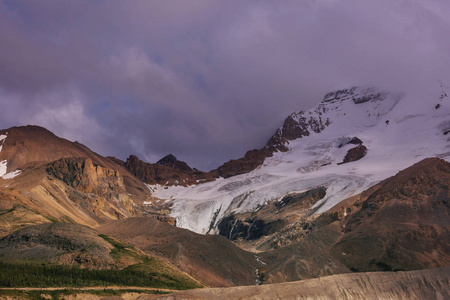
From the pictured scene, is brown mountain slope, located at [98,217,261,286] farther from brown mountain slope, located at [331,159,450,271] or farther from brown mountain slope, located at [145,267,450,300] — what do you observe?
brown mountain slope, located at [145,267,450,300]

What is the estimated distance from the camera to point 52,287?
54.0 m

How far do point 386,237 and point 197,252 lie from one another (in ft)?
137

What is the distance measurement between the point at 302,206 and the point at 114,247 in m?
126

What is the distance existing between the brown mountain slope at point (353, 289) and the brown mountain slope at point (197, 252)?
41.6 m

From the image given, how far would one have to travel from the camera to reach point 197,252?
100 meters

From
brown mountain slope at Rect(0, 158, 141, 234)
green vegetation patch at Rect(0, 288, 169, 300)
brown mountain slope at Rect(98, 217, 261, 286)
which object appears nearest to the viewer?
green vegetation patch at Rect(0, 288, 169, 300)

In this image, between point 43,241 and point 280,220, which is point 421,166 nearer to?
point 280,220

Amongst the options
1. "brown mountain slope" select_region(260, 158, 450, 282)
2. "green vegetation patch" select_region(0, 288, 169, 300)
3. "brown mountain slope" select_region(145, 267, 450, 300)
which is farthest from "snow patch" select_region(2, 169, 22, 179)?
"brown mountain slope" select_region(145, 267, 450, 300)

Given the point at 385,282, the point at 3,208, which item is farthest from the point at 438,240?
the point at 3,208

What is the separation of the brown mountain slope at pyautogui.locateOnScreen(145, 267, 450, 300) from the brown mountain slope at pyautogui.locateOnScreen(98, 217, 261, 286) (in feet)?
137

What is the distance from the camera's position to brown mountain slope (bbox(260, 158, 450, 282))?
96.9m

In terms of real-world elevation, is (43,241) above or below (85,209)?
below

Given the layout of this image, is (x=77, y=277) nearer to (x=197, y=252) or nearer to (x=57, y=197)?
(x=197, y=252)

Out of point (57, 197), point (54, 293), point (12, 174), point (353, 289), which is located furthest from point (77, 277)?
point (12, 174)
